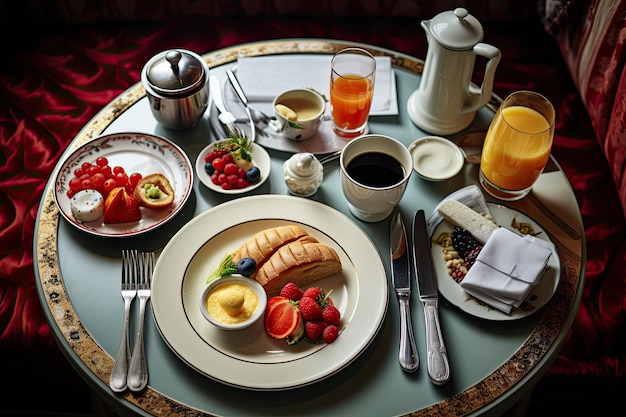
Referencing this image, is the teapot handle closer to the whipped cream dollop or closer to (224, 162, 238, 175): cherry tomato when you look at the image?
the whipped cream dollop

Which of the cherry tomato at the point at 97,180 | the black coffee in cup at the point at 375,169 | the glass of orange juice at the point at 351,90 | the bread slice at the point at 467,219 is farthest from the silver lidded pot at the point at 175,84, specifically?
the bread slice at the point at 467,219

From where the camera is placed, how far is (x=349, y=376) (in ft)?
3.99

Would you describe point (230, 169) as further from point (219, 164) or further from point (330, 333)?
point (330, 333)

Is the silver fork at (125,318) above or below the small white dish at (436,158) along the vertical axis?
below

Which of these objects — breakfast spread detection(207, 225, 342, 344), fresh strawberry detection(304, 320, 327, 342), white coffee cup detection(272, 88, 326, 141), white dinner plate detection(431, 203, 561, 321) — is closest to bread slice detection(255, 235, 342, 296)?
breakfast spread detection(207, 225, 342, 344)

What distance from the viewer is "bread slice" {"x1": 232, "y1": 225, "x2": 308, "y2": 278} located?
1.31 metres

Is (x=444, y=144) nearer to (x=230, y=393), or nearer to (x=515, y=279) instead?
(x=515, y=279)

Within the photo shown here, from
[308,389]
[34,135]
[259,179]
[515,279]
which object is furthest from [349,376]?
[34,135]

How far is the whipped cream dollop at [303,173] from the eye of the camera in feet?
4.66

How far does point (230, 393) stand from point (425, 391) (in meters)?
0.37

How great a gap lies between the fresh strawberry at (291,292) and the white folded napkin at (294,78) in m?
0.59

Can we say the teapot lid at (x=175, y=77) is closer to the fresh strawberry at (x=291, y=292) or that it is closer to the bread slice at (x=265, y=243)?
the bread slice at (x=265, y=243)

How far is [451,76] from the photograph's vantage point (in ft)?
5.07

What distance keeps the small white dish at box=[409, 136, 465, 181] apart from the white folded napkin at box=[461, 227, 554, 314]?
25 cm
